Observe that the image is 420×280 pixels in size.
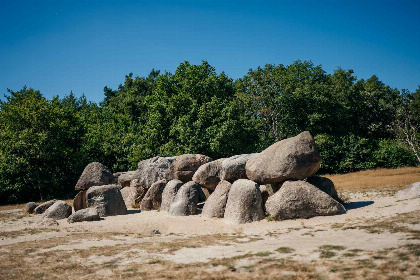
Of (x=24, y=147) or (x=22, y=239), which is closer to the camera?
(x=22, y=239)

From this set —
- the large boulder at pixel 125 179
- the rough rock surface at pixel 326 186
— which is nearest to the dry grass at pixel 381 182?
the rough rock surface at pixel 326 186

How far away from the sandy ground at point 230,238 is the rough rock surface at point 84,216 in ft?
1.47

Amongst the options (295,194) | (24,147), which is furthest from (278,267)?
(24,147)

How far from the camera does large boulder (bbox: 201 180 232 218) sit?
1404 centimetres

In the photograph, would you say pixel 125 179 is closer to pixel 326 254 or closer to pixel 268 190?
pixel 268 190

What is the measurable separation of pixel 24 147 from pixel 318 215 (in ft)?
79.6

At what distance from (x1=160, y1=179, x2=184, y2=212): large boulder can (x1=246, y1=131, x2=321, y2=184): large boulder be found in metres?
5.01

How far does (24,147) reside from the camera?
Result: 1054 inches

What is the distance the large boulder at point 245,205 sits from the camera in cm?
1246

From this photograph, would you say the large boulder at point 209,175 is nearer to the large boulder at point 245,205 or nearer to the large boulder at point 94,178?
the large boulder at point 245,205

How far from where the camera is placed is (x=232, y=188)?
44.0ft

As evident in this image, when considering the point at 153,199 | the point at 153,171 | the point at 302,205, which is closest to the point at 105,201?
the point at 153,199

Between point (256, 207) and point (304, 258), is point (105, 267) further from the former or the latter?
point (256, 207)

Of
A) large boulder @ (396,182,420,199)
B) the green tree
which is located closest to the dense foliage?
the green tree
